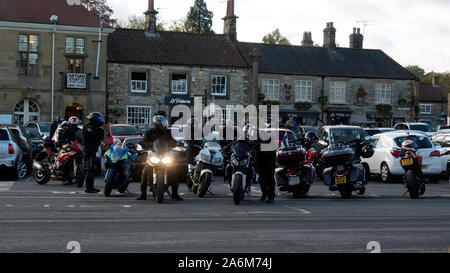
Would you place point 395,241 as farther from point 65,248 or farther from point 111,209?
point 111,209

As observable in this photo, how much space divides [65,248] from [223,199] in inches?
285

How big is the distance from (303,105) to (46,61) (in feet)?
70.5

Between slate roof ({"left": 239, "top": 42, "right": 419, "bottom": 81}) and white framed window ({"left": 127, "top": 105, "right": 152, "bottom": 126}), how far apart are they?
406 inches

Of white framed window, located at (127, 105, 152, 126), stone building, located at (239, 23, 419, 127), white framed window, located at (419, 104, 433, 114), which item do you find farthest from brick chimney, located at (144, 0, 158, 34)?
white framed window, located at (419, 104, 433, 114)

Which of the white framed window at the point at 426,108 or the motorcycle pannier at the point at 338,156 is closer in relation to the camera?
the motorcycle pannier at the point at 338,156

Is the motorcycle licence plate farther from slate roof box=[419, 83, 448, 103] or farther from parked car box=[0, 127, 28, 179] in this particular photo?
slate roof box=[419, 83, 448, 103]

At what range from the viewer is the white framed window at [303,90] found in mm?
53656

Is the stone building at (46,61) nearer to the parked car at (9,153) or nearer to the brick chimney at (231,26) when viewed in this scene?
the brick chimney at (231,26)

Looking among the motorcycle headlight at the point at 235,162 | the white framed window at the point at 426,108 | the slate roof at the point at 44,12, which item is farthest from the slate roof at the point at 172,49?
the white framed window at the point at 426,108

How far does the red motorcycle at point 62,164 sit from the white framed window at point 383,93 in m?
42.6

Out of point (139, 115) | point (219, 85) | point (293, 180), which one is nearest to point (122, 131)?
point (139, 115)

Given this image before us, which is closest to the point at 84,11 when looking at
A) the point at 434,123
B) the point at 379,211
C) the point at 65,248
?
the point at 379,211

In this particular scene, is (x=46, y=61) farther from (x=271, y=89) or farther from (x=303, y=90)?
(x=303, y=90)

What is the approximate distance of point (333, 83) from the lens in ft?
179
